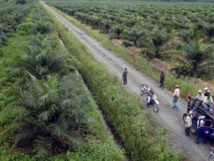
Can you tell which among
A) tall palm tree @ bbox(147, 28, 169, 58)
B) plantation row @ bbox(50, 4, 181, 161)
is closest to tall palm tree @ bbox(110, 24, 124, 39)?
tall palm tree @ bbox(147, 28, 169, 58)

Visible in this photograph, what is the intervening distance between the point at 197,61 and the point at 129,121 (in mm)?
9980

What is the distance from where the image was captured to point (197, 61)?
1961cm

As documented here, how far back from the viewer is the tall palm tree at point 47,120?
9492 mm

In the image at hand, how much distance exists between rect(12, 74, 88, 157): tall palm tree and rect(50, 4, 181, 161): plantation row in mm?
2443

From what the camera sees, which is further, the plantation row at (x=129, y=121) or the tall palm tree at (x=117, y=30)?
the tall palm tree at (x=117, y=30)

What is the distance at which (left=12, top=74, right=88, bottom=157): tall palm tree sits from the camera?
31.1 feet

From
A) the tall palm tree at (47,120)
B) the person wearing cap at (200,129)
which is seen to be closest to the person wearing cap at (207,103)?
the person wearing cap at (200,129)

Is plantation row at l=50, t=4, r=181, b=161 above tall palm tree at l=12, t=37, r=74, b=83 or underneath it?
underneath

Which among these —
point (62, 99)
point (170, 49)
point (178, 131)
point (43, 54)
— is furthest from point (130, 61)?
point (62, 99)

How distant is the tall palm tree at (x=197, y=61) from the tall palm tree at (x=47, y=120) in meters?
11.9

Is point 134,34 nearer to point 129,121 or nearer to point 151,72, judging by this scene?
point 151,72

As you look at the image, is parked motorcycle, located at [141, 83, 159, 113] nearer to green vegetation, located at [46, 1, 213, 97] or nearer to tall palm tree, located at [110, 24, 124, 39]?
green vegetation, located at [46, 1, 213, 97]

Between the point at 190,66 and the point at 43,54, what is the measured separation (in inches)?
446

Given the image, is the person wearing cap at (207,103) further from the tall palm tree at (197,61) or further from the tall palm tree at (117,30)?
the tall palm tree at (117,30)
